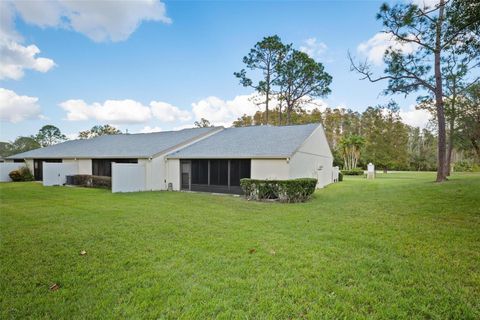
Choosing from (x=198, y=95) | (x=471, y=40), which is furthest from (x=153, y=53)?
(x=471, y=40)

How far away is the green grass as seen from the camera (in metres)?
2.99

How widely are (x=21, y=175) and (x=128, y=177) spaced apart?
1319cm

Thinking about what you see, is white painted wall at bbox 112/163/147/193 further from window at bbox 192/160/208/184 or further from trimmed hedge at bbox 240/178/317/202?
trimmed hedge at bbox 240/178/317/202

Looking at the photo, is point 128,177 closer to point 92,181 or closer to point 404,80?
point 92,181

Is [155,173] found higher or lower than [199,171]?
lower

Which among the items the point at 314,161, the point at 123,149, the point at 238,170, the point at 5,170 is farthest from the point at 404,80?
the point at 5,170

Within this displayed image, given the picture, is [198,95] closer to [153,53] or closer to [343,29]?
[153,53]

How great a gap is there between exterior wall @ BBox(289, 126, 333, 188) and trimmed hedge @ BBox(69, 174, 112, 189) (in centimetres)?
1150

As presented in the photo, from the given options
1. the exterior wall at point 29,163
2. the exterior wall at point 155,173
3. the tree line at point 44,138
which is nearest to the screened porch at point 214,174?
the exterior wall at point 155,173

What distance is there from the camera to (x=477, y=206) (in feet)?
27.6

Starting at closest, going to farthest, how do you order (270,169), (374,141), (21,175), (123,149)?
(270,169) < (123,149) < (21,175) < (374,141)

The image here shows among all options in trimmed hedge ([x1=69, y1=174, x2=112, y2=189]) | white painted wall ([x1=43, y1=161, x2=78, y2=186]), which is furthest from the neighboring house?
trimmed hedge ([x1=69, y1=174, x2=112, y2=189])

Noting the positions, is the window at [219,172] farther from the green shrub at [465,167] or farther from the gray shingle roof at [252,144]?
the green shrub at [465,167]

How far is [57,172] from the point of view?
18109 mm
